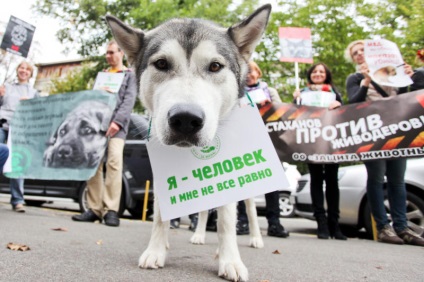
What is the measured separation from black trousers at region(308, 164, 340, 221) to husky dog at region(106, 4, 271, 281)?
2640mm

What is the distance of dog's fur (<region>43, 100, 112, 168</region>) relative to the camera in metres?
5.50

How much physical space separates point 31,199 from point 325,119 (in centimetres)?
897

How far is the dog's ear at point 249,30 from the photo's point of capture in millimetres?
2881

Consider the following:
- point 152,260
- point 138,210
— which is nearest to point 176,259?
point 152,260

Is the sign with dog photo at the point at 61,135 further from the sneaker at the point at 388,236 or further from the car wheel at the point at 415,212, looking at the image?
the car wheel at the point at 415,212

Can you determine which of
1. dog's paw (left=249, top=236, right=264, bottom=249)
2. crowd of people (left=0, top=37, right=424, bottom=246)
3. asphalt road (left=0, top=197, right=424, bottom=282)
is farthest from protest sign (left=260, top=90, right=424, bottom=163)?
dog's paw (left=249, top=236, right=264, bottom=249)

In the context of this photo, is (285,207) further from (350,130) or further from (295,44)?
(350,130)

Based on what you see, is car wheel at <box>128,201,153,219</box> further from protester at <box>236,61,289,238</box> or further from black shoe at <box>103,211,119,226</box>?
protester at <box>236,61,289,238</box>

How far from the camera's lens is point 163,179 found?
2.69m

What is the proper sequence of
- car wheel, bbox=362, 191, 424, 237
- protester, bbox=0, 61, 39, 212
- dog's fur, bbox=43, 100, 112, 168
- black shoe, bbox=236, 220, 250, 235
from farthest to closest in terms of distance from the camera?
protester, bbox=0, 61, 39, 212 → dog's fur, bbox=43, 100, 112, 168 → black shoe, bbox=236, 220, 250, 235 → car wheel, bbox=362, 191, 424, 237

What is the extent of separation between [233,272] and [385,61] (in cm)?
350

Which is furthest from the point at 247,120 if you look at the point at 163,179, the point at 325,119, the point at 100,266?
the point at 325,119

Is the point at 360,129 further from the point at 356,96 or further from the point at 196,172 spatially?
the point at 196,172

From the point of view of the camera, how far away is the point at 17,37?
20.0ft
